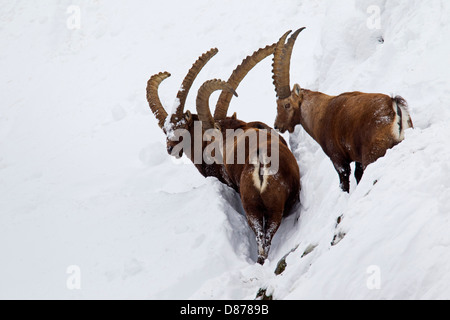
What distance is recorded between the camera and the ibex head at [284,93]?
739 centimetres

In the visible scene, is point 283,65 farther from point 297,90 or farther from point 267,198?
point 267,198

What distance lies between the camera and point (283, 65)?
24.2 feet

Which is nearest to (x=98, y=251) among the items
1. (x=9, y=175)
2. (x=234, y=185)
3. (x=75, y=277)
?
(x=75, y=277)

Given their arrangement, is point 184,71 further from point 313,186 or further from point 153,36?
point 313,186

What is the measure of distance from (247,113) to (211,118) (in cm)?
348

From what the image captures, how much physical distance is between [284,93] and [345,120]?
68.9 inches

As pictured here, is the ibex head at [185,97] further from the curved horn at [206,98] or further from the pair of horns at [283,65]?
the pair of horns at [283,65]

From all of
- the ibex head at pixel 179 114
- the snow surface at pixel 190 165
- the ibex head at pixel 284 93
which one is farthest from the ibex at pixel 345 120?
the ibex head at pixel 179 114

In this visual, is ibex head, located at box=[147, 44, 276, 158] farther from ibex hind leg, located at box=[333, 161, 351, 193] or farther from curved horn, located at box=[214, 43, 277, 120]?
ibex hind leg, located at box=[333, 161, 351, 193]

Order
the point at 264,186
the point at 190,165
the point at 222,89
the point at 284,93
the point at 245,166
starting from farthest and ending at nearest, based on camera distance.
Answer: the point at 190,165
the point at 222,89
the point at 284,93
the point at 245,166
the point at 264,186

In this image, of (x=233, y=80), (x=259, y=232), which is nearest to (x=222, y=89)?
(x=233, y=80)

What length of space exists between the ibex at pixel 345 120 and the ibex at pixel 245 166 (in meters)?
→ 0.54

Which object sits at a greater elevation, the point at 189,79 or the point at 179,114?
the point at 189,79

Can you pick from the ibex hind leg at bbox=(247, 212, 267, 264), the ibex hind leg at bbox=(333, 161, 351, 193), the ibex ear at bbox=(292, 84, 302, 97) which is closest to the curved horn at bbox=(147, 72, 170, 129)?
the ibex ear at bbox=(292, 84, 302, 97)
